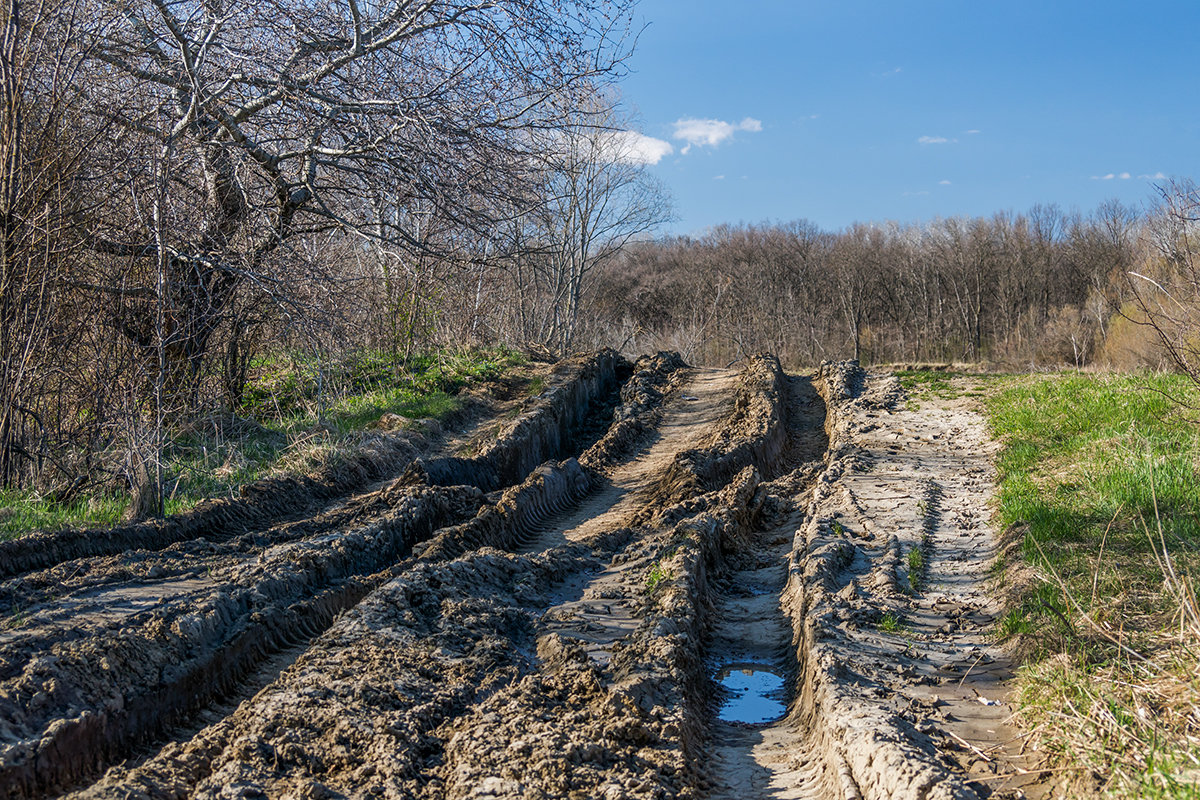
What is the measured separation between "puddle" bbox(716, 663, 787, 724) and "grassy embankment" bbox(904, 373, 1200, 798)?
1.44m

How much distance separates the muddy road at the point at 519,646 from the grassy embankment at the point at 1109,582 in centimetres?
34

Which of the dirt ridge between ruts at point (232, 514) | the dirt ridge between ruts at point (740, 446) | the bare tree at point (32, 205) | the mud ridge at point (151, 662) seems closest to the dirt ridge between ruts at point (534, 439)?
the dirt ridge between ruts at point (232, 514)

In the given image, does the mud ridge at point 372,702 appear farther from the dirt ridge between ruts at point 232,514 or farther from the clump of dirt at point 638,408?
the clump of dirt at point 638,408

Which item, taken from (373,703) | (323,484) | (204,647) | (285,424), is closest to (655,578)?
(373,703)

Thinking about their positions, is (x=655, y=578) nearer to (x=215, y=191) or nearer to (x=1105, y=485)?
(x=1105, y=485)

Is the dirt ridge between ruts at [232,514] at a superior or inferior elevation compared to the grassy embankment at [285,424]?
inferior

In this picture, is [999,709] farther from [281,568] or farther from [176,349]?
[176,349]

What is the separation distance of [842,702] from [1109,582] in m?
2.17

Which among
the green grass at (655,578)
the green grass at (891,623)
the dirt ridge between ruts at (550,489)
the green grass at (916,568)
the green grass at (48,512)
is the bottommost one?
the green grass at (891,623)

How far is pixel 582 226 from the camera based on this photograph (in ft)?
94.5

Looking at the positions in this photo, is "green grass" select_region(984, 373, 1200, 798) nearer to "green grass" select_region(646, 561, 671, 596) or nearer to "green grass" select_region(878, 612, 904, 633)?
"green grass" select_region(878, 612, 904, 633)

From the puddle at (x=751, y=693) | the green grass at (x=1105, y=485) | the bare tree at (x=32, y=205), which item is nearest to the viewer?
the puddle at (x=751, y=693)

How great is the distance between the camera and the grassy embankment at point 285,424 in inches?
317

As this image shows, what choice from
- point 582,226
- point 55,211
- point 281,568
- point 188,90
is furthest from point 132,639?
point 582,226
